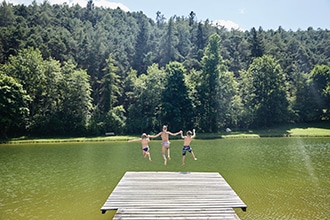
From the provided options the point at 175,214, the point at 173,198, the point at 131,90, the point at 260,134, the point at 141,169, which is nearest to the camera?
the point at 175,214

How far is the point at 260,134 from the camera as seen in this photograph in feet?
174

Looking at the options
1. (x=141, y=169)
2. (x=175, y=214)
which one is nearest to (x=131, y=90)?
(x=141, y=169)

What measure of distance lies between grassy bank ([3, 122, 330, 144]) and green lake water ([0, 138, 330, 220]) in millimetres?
16118

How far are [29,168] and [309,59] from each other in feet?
277

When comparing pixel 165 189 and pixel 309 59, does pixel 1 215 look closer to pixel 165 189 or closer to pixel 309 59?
pixel 165 189

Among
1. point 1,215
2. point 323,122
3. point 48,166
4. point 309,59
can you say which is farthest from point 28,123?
point 309,59

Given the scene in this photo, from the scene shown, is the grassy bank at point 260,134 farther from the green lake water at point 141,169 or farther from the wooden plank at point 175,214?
the wooden plank at point 175,214

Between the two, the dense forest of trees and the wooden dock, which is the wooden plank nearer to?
the wooden dock

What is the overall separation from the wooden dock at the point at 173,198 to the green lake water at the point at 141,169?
1.67m

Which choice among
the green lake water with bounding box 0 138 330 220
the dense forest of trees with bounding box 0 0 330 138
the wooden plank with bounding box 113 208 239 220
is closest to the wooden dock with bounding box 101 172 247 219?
the wooden plank with bounding box 113 208 239 220

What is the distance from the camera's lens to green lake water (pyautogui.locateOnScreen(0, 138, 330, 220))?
1371cm

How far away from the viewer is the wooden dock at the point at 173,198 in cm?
1020

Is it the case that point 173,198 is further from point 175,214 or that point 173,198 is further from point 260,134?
point 260,134

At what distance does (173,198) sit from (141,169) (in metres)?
11.3
